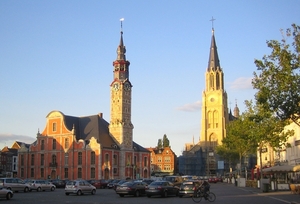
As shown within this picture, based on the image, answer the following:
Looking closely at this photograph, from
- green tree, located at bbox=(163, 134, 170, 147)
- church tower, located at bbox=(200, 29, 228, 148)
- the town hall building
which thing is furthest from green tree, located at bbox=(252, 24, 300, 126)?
green tree, located at bbox=(163, 134, 170, 147)

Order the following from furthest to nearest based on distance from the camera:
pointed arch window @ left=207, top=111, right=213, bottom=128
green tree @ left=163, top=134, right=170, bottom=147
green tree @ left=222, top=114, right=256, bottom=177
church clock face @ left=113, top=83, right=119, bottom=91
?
green tree @ left=163, top=134, right=170, bottom=147
pointed arch window @ left=207, top=111, right=213, bottom=128
church clock face @ left=113, top=83, right=119, bottom=91
green tree @ left=222, top=114, right=256, bottom=177

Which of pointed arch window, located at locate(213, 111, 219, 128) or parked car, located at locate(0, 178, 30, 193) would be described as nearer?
parked car, located at locate(0, 178, 30, 193)

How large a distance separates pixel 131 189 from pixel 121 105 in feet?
189

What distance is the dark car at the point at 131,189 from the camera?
121ft

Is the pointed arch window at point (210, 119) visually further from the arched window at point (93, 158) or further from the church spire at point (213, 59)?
the arched window at point (93, 158)

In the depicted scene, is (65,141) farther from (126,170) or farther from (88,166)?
(126,170)

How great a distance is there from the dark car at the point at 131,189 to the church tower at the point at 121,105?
53.5 m

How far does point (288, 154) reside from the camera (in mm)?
64125

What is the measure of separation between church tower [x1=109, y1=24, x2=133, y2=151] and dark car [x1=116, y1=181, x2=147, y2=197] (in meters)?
53.5

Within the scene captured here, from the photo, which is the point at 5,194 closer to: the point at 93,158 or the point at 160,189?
the point at 160,189

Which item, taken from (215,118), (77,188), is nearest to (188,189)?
(77,188)

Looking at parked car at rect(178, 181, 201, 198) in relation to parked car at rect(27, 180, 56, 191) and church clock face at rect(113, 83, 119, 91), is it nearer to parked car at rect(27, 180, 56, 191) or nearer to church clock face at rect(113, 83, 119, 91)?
parked car at rect(27, 180, 56, 191)

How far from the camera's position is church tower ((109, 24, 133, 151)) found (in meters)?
92.9

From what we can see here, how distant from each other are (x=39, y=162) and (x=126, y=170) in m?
21.0
